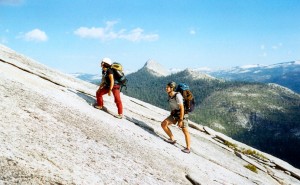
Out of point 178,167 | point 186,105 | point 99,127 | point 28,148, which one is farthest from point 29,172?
point 186,105

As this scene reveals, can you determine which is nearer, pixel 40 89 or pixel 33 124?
pixel 33 124

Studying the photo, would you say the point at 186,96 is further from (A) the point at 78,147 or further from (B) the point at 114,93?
(A) the point at 78,147

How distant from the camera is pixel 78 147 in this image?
38.4ft

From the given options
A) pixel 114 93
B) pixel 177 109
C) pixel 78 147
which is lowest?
pixel 78 147

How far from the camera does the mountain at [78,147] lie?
970 cm

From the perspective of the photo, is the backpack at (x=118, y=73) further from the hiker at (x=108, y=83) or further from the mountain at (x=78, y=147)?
the mountain at (x=78, y=147)

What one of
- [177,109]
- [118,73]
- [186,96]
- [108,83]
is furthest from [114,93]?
[186,96]

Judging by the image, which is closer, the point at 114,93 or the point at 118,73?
the point at 118,73

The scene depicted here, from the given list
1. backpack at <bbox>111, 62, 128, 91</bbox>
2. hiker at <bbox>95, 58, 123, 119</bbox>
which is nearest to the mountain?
hiker at <bbox>95, 58, 123, 119</bbox>

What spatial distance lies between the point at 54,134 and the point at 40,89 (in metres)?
4.96

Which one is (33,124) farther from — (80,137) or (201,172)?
(201,172)

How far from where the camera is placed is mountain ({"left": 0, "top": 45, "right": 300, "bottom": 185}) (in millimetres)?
9695

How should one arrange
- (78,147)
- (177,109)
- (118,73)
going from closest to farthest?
(78,147) < (118,73) < (177,109)

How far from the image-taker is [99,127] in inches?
573
